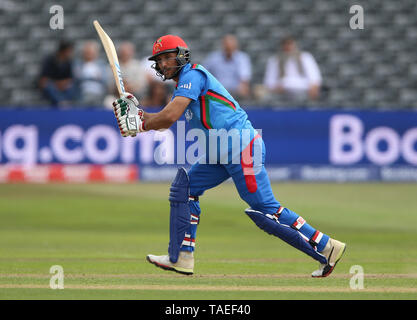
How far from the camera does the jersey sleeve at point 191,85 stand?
23.0ft

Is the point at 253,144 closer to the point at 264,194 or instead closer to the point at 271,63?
the point at 264,194

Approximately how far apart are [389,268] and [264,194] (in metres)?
1.80

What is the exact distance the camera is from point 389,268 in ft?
26.7

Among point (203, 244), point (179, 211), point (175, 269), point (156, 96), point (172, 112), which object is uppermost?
point (156, 96)

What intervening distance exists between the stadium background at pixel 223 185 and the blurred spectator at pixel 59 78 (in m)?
0.53

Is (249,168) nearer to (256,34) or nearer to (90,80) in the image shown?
(90,80)

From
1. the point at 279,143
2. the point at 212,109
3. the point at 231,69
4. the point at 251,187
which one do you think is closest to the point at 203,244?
the point at 251,187

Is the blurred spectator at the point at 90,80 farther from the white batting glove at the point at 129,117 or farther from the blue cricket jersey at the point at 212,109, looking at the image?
the blue cricket jersey at the point at 212,109

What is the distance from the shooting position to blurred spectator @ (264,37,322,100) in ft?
53.3

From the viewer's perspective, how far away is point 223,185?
1602cm

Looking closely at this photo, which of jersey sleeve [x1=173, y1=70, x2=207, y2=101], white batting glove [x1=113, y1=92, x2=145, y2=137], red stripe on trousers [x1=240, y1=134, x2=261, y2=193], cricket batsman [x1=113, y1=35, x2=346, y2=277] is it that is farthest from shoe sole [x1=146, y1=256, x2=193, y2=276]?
jersey sleeve [x1=173, y1=70, x2=207, y2=101]

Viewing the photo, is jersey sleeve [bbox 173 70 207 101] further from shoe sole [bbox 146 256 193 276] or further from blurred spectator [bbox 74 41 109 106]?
blurred spectator [bbox 74 41 109 106]

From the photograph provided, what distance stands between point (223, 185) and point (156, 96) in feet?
6.89
